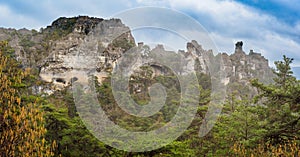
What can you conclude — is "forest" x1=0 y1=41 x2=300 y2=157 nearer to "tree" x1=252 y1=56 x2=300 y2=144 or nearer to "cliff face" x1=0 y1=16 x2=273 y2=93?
"tree" x1=252 y1=56 x2=300 y2=144

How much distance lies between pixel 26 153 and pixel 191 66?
2125 cm

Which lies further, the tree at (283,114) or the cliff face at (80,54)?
the cliff face at (80,54)

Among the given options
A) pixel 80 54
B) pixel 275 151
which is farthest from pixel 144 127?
pixel 80 54

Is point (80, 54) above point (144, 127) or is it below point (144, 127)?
above

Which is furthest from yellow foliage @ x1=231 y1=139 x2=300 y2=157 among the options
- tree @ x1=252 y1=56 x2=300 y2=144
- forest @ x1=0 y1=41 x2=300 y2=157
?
tree @ x1=252 y1=56 x2=300 y2=144

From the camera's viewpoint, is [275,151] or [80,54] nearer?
[275,151]

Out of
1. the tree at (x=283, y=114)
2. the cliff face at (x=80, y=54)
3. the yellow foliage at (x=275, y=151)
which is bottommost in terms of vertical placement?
the yellow foliage at (x=275, y=151)

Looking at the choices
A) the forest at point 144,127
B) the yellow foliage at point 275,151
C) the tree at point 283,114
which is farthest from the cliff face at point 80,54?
the yellow foliage at point 275,151

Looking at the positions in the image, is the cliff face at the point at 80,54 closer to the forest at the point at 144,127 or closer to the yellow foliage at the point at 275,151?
the forest at the point at 144,127

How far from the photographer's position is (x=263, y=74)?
132 ft

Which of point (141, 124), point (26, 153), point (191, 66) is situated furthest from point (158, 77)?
point (26, 153)

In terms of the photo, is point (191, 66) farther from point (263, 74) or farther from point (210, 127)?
point (263, 74)

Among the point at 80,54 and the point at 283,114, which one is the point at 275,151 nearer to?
the point at 283,114

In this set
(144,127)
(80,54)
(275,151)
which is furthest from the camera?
(80,54)
